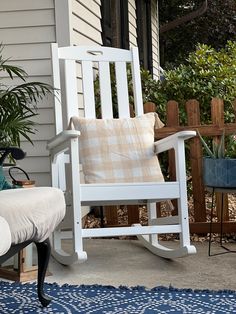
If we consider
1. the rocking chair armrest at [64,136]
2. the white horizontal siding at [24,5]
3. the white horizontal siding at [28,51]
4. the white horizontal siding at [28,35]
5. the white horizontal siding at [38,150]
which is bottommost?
the white horizontal siding at [38,150]

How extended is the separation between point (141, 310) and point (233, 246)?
151 cm

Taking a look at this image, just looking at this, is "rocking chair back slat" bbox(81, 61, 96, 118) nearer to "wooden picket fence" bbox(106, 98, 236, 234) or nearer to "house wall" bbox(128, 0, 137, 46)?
"wooden picket fence" bbox(106, 98, 236, 234)

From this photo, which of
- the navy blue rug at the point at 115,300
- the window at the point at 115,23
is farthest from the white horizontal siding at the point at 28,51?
the navy blue rug at the point at 115,300

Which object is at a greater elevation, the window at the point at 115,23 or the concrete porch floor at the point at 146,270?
the window at the point at 115,23

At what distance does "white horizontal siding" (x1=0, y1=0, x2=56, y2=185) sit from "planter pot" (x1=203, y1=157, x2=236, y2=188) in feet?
3.92

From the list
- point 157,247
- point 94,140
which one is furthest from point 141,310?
point 94,140

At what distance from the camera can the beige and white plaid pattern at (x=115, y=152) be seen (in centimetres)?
323

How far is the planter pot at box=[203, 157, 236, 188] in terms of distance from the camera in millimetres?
3068

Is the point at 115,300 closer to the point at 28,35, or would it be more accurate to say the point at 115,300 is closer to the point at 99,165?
the point at 99,165

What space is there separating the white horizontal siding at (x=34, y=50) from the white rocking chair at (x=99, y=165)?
25cm

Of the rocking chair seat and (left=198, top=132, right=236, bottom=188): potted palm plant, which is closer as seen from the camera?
the rocking chair seat

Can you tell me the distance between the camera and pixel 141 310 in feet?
7.31

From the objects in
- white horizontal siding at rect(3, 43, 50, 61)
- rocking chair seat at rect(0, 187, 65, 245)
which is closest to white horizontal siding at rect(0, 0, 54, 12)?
white horizontal siding at rect(3, 43, 50, 61)

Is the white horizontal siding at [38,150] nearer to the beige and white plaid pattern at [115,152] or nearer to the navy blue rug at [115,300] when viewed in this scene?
the beige and white plaid pattern at [115,152]
